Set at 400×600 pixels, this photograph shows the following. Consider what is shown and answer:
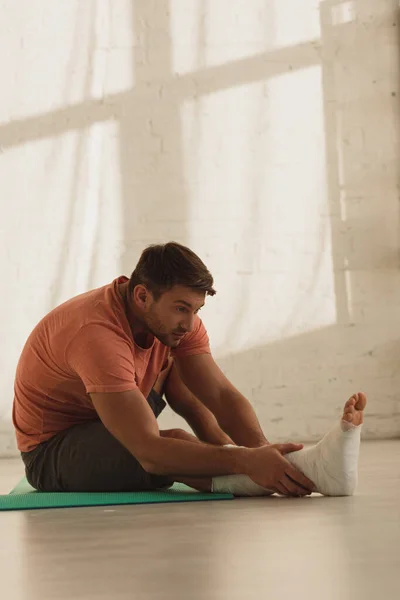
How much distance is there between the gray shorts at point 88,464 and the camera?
302 cm

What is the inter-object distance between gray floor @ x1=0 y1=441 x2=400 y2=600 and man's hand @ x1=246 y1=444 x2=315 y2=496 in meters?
0.05

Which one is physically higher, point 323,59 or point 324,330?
point 323,59

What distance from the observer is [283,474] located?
276cm

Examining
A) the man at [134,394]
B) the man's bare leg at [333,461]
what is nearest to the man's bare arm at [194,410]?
the man at [134,394]

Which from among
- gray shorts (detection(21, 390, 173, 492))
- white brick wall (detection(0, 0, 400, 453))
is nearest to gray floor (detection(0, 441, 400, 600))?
gray shorts (detection(21, 390, 173, 492))

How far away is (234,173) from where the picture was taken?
18.9 ft

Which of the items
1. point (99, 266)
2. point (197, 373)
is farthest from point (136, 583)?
point (99, 266)

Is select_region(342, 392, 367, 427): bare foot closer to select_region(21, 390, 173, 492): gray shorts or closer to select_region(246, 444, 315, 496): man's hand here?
select_region(246, 444, 315, 496): man's hand

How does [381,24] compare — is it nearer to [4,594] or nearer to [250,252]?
[250,252]

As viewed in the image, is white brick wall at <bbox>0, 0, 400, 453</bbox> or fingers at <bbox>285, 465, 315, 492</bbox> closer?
fingers at <bbox>285, 465, 315, 492</bbox>

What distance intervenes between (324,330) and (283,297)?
29 cm

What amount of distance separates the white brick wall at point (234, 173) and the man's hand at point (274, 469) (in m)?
2.87

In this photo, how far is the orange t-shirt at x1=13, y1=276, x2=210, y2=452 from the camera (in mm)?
2791

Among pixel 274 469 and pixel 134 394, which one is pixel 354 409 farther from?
pixel 134 394
